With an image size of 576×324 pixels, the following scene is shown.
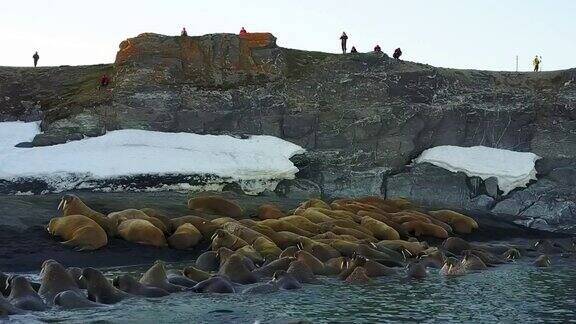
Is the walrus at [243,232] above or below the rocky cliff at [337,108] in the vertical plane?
below

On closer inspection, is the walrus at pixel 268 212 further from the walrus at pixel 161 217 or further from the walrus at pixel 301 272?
the walrus at pixel 301 272

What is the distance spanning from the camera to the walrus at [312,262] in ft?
59.6

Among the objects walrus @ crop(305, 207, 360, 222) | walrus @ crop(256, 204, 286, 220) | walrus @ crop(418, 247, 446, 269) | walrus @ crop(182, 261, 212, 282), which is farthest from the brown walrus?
walrus @ crop(305, 207, 360, 222)

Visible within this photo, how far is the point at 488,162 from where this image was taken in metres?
35.8

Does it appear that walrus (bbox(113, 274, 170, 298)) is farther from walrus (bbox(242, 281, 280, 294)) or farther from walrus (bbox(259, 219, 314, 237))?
walrus (bbox(259, 219, 314, 237))

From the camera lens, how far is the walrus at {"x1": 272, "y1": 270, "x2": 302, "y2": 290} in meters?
15.8

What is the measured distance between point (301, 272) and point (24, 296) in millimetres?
6045

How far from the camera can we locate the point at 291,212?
2602cm

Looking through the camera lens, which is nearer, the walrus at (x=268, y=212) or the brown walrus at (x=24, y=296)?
the brown walrus at (x=24, y=296)

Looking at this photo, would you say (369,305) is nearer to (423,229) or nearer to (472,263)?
(472,263)

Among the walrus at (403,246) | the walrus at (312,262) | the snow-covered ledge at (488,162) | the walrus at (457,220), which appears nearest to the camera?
the walrus at (312,262)

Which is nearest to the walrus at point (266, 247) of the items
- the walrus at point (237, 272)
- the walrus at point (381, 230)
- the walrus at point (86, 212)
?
the walrus at point (237, 272)

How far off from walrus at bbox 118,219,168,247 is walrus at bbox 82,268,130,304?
6.42 metres

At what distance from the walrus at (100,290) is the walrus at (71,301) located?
1.30ft
